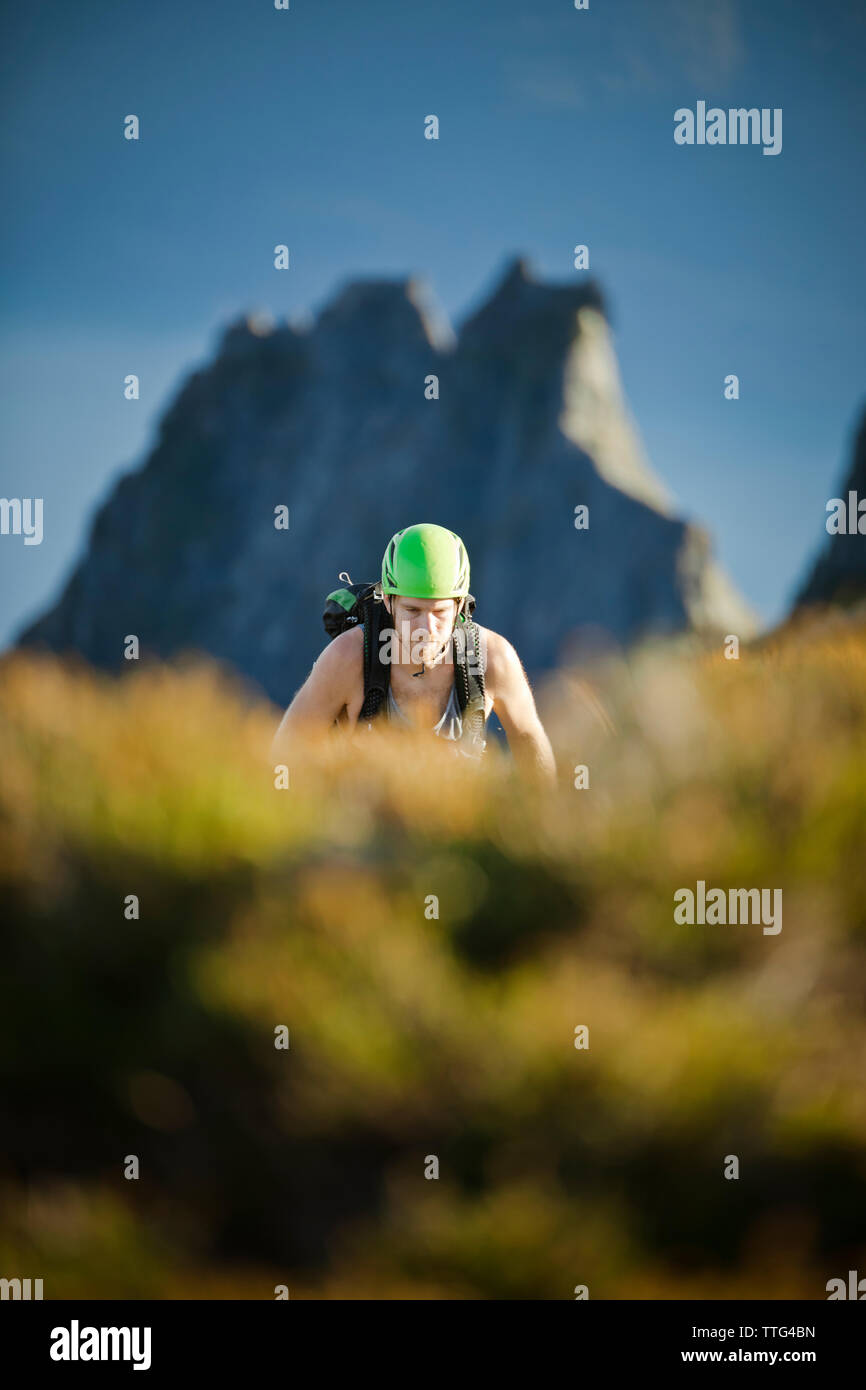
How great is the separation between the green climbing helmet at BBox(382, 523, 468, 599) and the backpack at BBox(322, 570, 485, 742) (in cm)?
23

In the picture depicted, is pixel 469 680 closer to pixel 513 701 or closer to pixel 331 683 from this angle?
pixel 513 701

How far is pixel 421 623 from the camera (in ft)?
13.8

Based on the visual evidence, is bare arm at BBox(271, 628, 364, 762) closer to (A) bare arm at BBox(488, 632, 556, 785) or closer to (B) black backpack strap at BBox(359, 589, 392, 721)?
(B) black backpack strap at BBox(359, 589, 392, 721)

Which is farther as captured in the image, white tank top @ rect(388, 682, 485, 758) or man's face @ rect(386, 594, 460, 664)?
white tank top @ rect(388, 682, 485, 758)

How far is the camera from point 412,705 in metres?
4.46

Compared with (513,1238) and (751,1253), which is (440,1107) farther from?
(751,1253)

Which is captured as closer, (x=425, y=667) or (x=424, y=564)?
(x=424, y=564)

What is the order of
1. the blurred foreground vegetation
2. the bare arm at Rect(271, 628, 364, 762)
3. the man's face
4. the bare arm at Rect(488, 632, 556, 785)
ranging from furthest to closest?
the bare arm at Rect(488, 632, 556, 785) → the man's face → the bare arm at Rect(271, 628, 364, 762) → the blurred foreground vegetation

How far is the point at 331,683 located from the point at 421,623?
47cm

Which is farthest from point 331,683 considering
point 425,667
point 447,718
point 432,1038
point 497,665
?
point 432,1038

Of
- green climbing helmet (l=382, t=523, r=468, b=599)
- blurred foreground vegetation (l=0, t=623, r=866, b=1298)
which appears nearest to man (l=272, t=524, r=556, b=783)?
green climbing helmet (l=382, t=523, r=468, b=599)

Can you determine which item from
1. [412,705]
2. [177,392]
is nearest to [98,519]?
[177,392]

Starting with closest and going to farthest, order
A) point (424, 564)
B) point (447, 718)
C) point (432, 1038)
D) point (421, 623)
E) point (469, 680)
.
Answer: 1. point (432, 1038)
2. point (424, 564)
3. point (421, 623)
4. point (469, 680)
5. point (447, 718)

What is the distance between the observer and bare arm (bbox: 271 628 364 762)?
13.3ft
